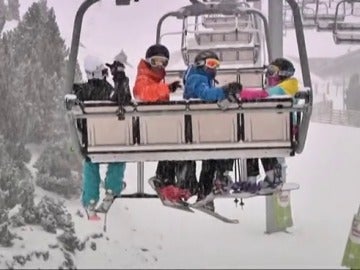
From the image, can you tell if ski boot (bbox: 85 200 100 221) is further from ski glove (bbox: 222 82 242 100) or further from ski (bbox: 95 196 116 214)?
ski glove (bbox: 222 82 242 100)

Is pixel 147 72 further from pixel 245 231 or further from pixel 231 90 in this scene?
pixel 245 231

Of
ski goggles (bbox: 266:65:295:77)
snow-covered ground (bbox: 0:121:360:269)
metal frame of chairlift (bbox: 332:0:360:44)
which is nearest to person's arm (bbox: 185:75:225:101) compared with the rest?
ski goggles (bbox: 266:65:295:77)

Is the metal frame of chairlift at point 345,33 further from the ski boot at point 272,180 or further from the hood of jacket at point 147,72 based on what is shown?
the hood of jacket at point 147,72

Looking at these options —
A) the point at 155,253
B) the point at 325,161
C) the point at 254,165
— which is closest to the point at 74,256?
the point at 155,253

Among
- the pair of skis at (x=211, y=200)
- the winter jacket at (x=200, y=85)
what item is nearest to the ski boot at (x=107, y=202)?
the pair of skis at (x=211, y=200)

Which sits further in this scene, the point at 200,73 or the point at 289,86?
the point at 289,86

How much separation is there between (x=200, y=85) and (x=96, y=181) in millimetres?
460

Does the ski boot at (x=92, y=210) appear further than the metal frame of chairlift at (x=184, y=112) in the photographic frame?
Yes

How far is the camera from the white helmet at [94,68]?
221 cm

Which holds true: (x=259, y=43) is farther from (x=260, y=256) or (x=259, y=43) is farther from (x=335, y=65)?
(x=335, y=65)

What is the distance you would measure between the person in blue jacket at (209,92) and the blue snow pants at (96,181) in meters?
0.24

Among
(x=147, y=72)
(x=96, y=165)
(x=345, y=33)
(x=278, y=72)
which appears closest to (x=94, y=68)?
(x=147, y=72)

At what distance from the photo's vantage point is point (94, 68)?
2.23m

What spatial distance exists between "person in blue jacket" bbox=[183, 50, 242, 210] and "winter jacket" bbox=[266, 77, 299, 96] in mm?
190
